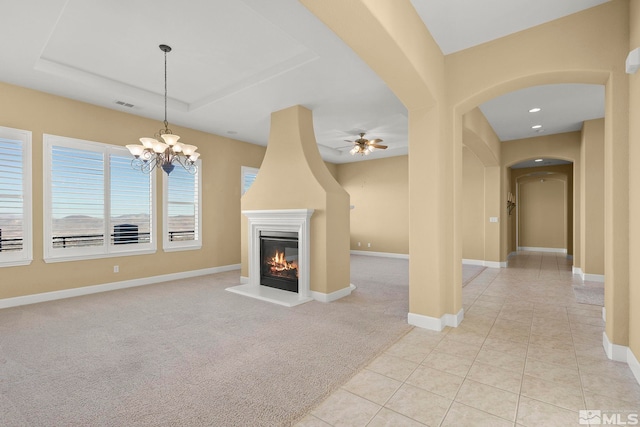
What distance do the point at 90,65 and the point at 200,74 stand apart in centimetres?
136

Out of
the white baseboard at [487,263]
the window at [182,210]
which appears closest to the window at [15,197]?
the window at [182,210]

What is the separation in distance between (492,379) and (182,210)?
228 inches

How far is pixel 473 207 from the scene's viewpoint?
7.70m

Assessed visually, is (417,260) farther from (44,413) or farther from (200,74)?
(200,74)

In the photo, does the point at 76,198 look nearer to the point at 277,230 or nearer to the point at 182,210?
the point at 182,210

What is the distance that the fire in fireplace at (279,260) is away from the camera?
5.01m

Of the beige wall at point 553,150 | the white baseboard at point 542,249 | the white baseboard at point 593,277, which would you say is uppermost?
the beige wall at point 553,150

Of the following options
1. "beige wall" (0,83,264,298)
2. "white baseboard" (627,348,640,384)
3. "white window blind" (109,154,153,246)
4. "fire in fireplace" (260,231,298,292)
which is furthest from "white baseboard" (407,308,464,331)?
"white window blind" (109,154,153,246)

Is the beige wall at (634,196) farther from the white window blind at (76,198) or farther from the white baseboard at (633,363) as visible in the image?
the white window blind at (76,198)

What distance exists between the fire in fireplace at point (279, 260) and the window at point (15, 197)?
10.9ft

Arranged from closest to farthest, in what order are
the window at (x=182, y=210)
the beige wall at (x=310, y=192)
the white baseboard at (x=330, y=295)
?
1. the white baseboard at (x=330, y=295)
2. the beige wall at (x=310, y=192)
3. the window at (x=182, y=210)

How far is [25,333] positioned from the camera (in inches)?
129

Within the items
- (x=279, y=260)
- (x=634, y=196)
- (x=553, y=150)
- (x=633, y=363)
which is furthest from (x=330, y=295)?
(x=553, y=150)

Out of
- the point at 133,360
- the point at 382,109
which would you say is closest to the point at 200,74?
the point at 382,109
